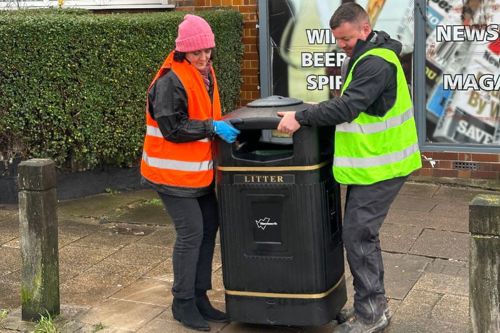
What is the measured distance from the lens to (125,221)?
22.2 feet

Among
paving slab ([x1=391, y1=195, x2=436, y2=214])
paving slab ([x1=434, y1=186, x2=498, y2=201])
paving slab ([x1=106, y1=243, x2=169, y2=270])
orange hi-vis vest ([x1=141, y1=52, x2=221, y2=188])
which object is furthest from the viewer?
paving slab ([x1=434, y1=186, x2=498, y2=201])

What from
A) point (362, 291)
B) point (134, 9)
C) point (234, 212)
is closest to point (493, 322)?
point (362, 291)

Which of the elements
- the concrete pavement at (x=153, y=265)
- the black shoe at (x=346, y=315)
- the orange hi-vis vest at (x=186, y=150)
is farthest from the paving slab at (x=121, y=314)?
the black shoe at (x=346, y=315)

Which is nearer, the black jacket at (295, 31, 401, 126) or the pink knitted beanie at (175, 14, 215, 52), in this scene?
the black jacket at (295, 31, 401, 126)

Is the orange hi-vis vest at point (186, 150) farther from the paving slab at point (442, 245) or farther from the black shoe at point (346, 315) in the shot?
the paving slab at point (442, 245)

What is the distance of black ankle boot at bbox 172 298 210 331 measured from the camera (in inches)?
175

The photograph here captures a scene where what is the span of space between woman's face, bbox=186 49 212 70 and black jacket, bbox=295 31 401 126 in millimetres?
704

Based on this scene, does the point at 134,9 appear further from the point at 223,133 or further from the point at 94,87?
the point at 223,133

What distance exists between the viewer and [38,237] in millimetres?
4551

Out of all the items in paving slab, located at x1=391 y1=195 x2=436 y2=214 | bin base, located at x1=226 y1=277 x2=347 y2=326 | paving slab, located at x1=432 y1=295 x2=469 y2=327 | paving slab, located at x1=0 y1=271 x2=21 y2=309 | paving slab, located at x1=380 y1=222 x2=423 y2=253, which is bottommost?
paving slab, located at x1=391 y1=195 x2=436 y2=214

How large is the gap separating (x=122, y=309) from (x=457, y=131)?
4.26 metres

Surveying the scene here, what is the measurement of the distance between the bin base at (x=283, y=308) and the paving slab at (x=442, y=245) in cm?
161

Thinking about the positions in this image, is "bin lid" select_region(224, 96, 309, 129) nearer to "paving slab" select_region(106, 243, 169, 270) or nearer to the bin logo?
the bin logo

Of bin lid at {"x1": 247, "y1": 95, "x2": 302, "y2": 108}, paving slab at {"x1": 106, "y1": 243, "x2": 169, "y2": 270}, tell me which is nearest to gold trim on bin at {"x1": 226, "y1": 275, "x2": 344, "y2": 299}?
bin lid at {"x1": 247, "y1": 95, "x2": 302, "y2": 108}
